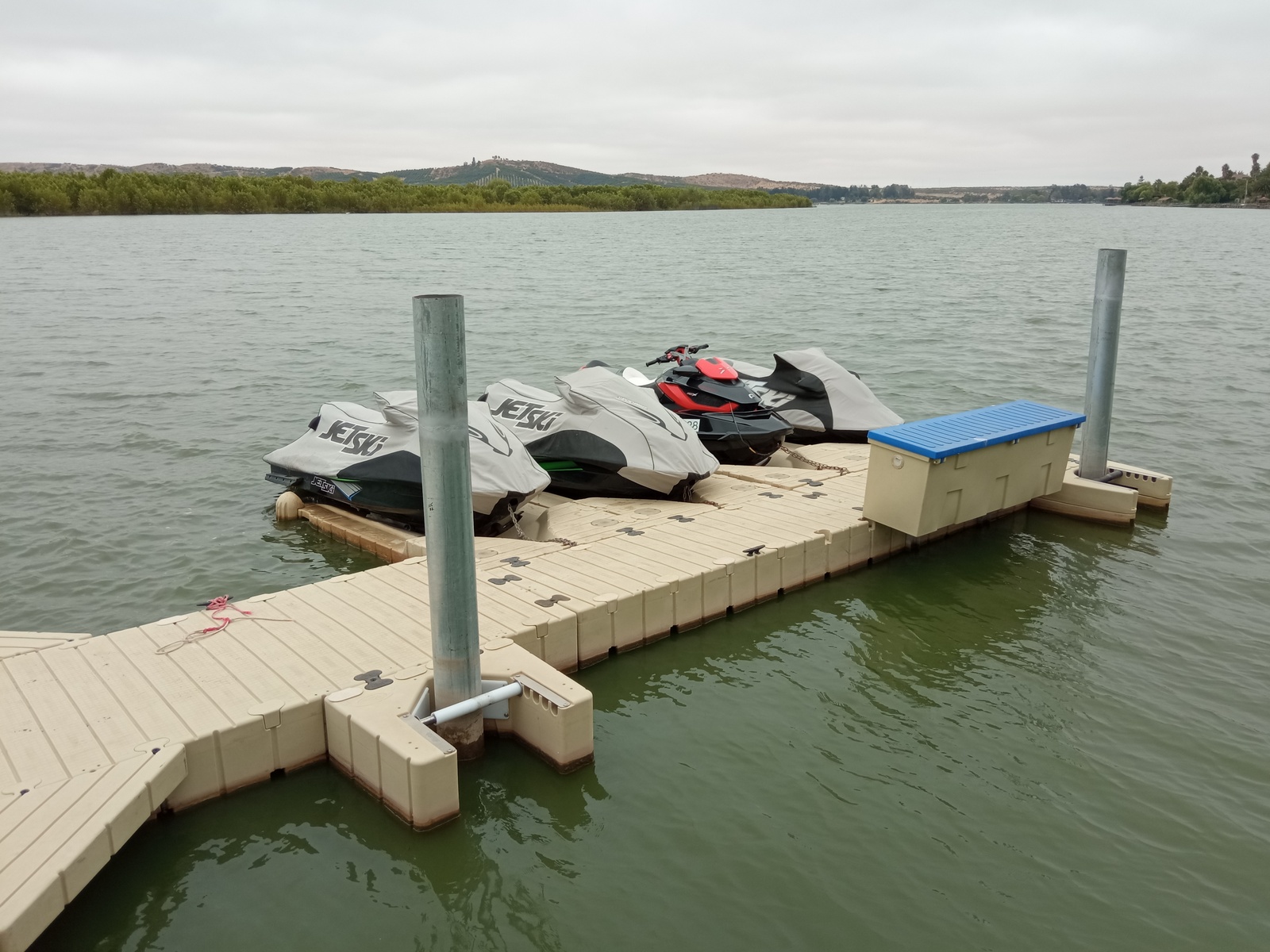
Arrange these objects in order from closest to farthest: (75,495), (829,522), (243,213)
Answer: (829,522)
(75,495)
(243,213)

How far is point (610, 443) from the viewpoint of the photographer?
9578 millimetres

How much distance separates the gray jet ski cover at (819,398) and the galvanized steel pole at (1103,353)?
2750mm

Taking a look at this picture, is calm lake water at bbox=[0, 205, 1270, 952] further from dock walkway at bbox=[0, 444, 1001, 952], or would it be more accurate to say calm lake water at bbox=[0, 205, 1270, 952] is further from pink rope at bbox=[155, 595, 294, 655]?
pink rope at bbox=[155, 595, 294, 655]

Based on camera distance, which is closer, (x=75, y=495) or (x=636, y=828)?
(x=636, y=828)

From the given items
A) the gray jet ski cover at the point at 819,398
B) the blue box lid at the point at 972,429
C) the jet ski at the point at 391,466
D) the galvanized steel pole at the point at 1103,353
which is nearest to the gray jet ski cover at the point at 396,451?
the jet ski at the point at 391,466

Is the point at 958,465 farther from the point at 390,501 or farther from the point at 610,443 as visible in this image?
the point at 390,501

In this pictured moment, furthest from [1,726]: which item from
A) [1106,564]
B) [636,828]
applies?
[1106,564]

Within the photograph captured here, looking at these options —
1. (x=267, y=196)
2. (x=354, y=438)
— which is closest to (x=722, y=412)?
(x=354, y=438)

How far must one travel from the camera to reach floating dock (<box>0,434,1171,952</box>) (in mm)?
4562

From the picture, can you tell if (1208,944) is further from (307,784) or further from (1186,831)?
(307,784)

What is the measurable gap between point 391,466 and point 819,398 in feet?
19.0

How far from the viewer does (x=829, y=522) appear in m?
8.84

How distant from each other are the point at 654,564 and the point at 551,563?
2.72 feet

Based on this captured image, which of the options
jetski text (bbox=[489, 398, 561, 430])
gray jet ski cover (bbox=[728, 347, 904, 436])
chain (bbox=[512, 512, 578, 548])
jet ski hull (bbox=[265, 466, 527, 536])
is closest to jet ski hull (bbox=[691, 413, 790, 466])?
gray jet ski cover (bbox=[728, 347, 904, 436])
